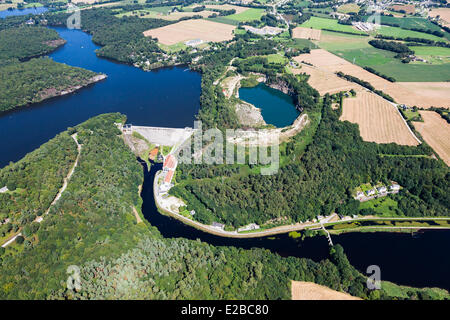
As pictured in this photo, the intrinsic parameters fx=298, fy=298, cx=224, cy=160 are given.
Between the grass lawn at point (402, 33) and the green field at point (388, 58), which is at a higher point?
the grass lawn at point (402, 33)

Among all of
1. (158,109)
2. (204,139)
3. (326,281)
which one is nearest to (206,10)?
(158,109)

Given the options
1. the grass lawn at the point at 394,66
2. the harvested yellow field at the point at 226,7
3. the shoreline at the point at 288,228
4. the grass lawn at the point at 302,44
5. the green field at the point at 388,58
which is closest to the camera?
the shoreline at the point at 288,228

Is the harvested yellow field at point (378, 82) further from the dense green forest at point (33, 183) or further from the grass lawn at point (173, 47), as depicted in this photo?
the dense green forest at point (33, 183)

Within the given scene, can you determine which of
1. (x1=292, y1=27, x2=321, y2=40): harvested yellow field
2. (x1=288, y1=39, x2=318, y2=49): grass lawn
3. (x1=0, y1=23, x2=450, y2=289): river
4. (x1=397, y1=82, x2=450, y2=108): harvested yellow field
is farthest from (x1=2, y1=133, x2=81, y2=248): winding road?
(x1=292, y1=27, x2=321, y2=40): harvested yellow field

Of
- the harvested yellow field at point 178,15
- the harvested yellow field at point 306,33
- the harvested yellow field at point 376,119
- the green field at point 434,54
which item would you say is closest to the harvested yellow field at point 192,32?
the harvested yellow field at point 178,15

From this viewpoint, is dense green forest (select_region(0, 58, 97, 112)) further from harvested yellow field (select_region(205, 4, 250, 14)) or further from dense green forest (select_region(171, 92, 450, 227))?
harvested yellow field (select_region(205, 4, 250, 14))

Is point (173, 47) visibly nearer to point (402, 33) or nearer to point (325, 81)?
point (325, 81)

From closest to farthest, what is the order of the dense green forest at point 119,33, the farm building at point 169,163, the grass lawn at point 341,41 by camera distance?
the farm building at point 169,163, the dense green forest at point 119,33, the grass lawn at point 341,41
